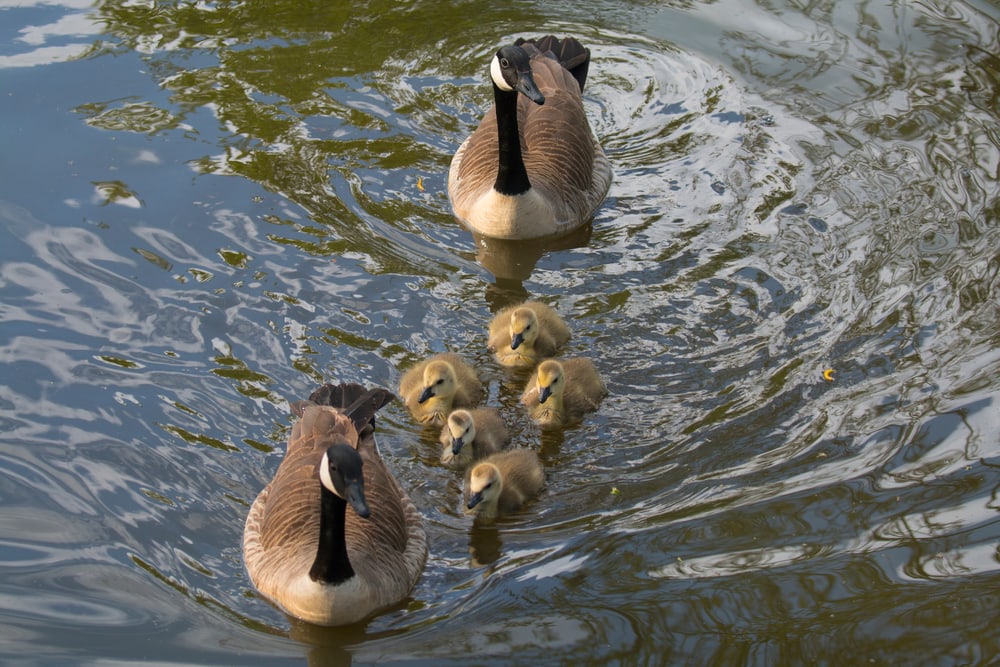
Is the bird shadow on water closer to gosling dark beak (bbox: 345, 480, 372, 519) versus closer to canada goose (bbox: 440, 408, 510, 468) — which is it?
canada goose (bbox: 440, 408, 510, 468)

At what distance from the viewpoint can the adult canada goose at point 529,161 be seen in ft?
29.5

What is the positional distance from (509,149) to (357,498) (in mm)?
4300

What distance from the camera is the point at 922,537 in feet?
19.8

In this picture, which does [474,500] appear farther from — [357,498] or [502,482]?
[357,498]

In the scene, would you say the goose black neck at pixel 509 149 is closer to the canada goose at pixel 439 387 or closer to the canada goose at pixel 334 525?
the canada goose at pixel 439 387

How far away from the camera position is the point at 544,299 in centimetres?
830

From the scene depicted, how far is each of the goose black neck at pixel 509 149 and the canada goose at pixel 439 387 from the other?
79.7 inches

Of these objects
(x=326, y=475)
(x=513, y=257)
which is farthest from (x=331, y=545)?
(x=513, y=257)

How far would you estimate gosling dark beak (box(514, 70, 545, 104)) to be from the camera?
8.44 meters

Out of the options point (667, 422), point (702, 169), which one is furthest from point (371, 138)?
point (667, 422)

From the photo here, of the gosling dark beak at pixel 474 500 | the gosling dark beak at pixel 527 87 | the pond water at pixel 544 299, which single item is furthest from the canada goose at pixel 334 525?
the gosling dark beak at pixel 527 87

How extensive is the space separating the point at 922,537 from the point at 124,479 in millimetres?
3930

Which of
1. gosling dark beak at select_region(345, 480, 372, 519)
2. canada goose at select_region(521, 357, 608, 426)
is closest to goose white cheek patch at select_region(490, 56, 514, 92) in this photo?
canada goose at select_region(521, 357, 608, 426)

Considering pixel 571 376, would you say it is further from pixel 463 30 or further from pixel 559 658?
pixel 463 30
